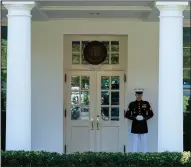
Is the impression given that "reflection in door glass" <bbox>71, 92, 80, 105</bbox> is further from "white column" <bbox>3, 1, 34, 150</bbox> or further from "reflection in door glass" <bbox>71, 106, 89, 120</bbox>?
"white column" <bbox>3, 1, 34, 150</bbox>

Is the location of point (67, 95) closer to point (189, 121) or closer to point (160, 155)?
point (189, 121)

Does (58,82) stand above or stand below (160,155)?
above

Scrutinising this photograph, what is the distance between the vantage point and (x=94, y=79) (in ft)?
Answer: 40.2

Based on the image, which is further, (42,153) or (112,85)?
(112,85)

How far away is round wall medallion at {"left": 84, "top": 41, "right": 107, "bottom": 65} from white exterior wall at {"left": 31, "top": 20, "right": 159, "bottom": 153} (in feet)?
1.52

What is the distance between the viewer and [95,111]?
1226 cm

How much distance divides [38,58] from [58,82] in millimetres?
758

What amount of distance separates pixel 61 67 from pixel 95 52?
3.24 ft

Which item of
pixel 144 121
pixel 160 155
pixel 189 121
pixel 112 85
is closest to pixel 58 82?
pixel 112 85

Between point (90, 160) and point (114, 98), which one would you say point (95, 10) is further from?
point (90, 160)

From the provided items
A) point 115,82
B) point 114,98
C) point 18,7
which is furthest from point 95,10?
point 114,98

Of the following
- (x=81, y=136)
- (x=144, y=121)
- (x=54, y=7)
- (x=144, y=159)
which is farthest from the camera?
(x=81, y=136)

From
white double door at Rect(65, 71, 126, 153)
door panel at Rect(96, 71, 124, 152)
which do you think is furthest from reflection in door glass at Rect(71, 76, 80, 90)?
door panel at Rect(96, 71, 124, 152)

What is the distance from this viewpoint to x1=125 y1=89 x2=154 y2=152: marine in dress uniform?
11289mm
